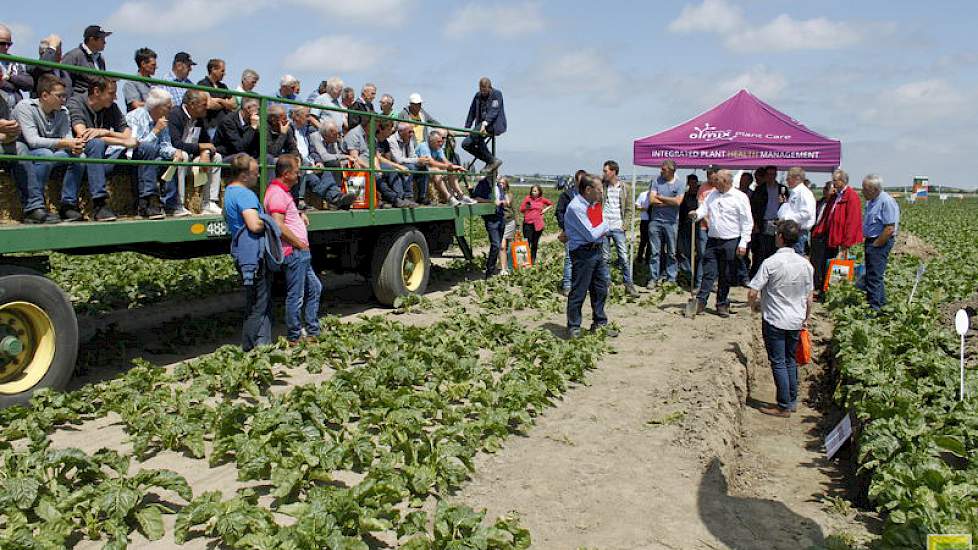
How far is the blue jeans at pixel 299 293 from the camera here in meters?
6.99

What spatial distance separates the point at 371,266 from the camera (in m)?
9.68

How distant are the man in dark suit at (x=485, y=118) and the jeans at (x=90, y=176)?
257 inches

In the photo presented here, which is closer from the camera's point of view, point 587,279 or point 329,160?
point 587,279

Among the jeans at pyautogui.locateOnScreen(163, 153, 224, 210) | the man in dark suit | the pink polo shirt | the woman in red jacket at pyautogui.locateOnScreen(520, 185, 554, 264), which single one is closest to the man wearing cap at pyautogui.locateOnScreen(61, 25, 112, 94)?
the jeans at pyautogui.locateOnScreen(163, 153, 224, 210)

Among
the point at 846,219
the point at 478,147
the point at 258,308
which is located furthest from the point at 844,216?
the point at 258,308

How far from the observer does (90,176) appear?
578 cm

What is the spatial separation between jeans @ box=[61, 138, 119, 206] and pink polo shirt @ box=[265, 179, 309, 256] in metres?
1.36

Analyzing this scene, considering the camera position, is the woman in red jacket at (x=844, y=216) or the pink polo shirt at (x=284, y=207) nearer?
the pink polo shirt at (x=284, y=207)

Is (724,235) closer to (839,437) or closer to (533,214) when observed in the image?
(533,214)

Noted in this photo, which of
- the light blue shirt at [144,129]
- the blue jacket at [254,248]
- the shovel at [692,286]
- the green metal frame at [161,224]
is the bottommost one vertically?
the shovel at [692,286]

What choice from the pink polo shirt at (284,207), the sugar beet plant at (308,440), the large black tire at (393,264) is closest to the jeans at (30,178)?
the sugar beet plant at (308,440)

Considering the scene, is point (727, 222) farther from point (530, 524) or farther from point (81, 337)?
point (81, 337)

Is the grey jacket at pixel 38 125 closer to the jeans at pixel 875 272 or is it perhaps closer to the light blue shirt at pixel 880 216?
the light blue shirt at pixel 880 216

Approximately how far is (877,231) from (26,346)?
942 cm
